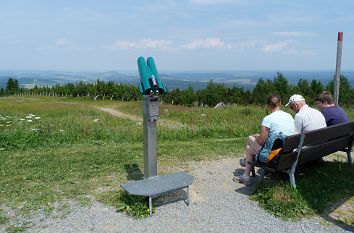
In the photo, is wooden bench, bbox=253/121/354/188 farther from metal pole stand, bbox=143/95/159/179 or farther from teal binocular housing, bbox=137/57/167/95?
teal binocular housing, bbox=137/57/167/95

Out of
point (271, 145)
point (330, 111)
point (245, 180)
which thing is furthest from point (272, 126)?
point (330, 111)

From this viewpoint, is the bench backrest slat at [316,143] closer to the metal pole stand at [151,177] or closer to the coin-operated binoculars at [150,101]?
the metal pole stand at [151,177]

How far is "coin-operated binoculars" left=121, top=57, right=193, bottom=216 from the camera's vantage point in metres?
4.83

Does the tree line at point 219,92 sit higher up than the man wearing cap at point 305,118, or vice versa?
the man wearing cap at point 305,118

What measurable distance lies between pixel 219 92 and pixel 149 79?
50805 mm

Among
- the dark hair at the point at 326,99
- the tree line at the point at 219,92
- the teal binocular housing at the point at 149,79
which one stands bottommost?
the tree line at the point at 219,92

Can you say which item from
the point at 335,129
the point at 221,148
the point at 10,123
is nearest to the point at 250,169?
the point at 335,129

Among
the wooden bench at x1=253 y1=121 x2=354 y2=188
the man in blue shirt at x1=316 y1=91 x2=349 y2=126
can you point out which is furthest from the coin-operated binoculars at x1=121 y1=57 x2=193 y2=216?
the man in blue shirt at x1=316 y1=91 x2=349 y2=126

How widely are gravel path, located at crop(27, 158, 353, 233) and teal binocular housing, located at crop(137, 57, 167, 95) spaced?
149 centimetres

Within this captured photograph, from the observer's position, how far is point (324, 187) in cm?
546

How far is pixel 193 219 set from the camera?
457 cm

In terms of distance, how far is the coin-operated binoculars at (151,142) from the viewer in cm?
483

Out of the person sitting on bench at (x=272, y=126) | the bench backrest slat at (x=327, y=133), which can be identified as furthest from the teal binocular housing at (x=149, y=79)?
the bench backrest slat at (x=327, y=133)

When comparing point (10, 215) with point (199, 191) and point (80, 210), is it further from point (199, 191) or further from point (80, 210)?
point (199, 191)
